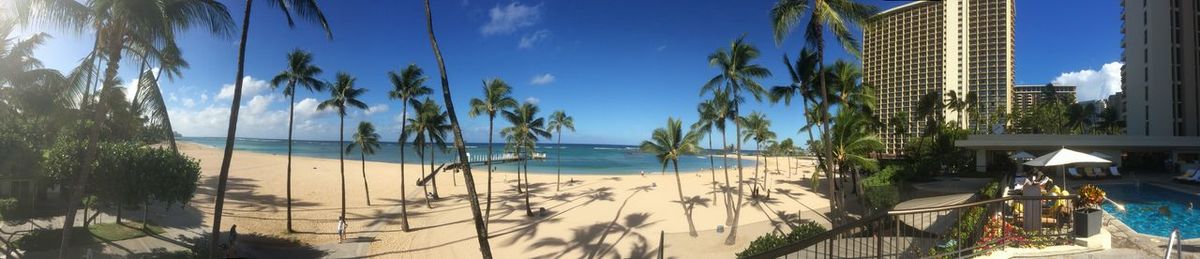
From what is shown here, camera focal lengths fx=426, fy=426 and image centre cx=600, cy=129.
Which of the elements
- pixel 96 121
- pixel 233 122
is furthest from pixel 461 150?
pixel 96 121

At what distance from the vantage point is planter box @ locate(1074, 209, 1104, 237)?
566 centimetres

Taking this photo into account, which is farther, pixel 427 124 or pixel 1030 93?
pixel 1030 93

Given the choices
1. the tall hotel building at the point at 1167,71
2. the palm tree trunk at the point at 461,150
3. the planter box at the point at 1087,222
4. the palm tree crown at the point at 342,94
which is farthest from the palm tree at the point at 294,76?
the tall hotel building at the point at 1167,71

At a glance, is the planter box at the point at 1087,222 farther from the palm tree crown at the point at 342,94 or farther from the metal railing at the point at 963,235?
the palm tree crown at the point at 342,94

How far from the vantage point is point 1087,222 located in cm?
573

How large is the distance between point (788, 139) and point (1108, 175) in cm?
4072

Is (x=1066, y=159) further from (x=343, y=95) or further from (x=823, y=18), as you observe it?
(x=343, y=95)

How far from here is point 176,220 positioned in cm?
1508

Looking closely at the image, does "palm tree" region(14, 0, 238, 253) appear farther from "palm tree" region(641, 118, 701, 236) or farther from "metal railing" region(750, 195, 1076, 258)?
"palm tree" region(641, 118, 701, 236)

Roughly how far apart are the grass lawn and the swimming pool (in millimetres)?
25636

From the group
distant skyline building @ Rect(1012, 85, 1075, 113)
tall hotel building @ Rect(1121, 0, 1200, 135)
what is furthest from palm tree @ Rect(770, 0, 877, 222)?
distant skyline building @ Rect(1012, 85, 1075, 113)

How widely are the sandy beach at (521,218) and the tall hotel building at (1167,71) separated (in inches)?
1136

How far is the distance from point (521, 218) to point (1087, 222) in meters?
20.6

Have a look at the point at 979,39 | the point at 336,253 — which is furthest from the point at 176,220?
the point at 979,39
